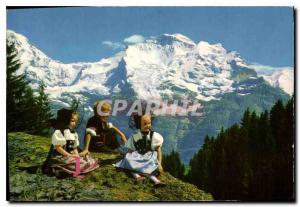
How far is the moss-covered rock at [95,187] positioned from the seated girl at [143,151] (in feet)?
0.37

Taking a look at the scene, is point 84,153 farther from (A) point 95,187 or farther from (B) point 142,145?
(B) point 142,145

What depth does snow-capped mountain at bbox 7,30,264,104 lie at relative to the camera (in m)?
8.41

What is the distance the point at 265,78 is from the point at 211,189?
1.59 m

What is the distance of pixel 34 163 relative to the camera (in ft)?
27.3

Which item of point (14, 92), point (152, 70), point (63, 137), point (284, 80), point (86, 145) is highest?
point (152, 70)

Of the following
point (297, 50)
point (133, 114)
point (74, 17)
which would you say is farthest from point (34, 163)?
point (297, 50)

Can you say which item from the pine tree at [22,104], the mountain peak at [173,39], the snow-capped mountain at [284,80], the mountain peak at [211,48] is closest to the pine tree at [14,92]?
the pine tree at [22,104]

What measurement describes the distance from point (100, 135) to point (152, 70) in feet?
3.57

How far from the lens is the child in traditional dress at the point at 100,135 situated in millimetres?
8305

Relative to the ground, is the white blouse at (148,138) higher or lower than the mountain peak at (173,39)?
lower

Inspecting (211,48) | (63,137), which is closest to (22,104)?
(63,137)

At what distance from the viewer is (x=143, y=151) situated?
8.30 m

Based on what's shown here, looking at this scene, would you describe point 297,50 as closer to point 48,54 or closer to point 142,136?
point 142,136

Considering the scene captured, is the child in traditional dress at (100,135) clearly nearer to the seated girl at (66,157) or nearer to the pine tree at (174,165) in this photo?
the seated girl at (66,157)
